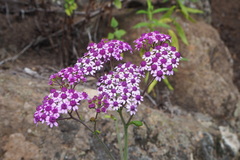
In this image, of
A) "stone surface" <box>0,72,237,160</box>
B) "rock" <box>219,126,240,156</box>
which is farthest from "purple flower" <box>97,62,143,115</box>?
"rock" <box>219,126,240,156</box>

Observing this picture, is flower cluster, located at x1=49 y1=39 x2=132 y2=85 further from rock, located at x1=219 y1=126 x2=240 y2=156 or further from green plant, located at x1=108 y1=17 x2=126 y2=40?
rock, located at x1=219 y1=126 x2=240 y2=156

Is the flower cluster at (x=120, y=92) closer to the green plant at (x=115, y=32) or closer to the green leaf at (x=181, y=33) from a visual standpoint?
the green plant at (x=115, y=32)

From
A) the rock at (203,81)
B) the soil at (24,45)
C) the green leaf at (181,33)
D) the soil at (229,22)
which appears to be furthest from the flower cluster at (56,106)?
the soil at (229,22)

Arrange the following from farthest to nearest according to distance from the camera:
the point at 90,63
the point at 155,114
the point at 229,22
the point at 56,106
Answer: the point at 229,22 < the point at 155,114 < the point at 90,63 < the point at 56,106

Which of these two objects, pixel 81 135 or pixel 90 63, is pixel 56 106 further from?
pixel 81 135

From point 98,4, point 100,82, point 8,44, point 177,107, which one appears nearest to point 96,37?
point 98,4

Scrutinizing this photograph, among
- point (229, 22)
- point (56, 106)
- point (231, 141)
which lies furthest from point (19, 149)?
point (229, 22)

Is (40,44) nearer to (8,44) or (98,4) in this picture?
(8,44)
